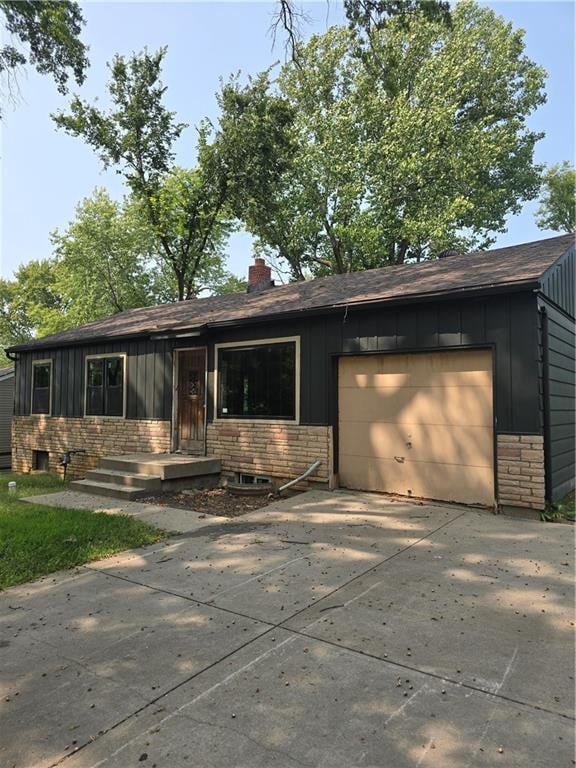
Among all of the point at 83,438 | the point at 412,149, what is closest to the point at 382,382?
the point at 83,438

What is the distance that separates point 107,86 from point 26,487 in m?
19.5

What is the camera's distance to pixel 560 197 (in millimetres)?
28781

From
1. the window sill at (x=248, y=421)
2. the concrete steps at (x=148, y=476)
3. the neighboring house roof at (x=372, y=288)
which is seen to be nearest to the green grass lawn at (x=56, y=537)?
the concrete steps at (x=148, y=476)

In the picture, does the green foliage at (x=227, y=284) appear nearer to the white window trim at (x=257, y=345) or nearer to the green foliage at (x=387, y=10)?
the white window trim at (x=257, y=345)

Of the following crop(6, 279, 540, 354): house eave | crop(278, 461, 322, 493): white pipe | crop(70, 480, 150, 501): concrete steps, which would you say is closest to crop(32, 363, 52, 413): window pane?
crop(6, 279, 540, 354): house eave

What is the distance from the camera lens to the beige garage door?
664 cm

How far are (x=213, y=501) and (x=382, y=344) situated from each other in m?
3.82

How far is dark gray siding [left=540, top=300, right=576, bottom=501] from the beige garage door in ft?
2.35

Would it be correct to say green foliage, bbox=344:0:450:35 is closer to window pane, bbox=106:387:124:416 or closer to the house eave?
the house eave

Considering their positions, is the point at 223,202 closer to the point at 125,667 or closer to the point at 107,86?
the point at 107,86

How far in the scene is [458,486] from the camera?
22.3 feet

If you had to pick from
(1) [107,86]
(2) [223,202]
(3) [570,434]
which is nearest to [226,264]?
(2) [223,202]

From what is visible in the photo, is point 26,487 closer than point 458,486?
No

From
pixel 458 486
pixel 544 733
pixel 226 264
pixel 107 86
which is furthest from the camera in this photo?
pixel 226 264
